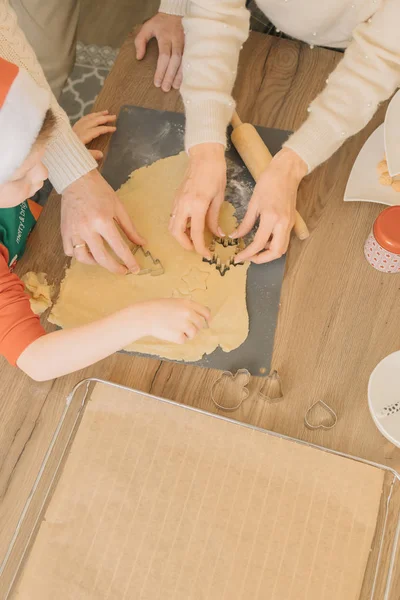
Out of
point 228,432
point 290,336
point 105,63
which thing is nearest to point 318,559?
point 228,432

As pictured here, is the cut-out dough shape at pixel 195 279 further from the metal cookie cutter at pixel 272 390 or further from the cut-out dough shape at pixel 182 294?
the metal cookie cutter at pixel 272 390

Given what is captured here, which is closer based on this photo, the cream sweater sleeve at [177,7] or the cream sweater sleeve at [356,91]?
the cream sweater sleeve at [356,91]

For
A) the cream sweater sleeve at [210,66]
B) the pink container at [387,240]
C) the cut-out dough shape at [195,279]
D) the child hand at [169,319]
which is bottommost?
the child hand at [169,319]

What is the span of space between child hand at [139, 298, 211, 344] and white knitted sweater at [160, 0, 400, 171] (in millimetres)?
324

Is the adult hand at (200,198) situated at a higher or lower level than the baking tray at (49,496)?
higher

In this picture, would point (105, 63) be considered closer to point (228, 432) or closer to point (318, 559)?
point (228, 432)

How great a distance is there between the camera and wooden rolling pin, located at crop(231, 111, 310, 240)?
3.06ft

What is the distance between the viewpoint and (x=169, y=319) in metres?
0.75

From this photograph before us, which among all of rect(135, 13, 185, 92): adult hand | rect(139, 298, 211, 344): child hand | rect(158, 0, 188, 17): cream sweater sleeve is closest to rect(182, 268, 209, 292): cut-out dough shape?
rect(139, 298, 211, 344): child hand

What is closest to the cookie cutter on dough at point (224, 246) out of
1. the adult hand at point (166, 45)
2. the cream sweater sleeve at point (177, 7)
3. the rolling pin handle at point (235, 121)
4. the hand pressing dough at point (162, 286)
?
the hand pressing dough at point (162, 286)

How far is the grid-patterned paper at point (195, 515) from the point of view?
682mm

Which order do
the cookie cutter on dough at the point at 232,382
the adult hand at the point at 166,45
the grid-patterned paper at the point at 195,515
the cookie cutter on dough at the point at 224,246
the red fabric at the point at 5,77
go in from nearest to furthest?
the red fabric at the point at 5,77 < the grid-patterned paper at the point at 195,515 < the cookie cutter on dough at the point at 232,382 < the cookie cutter on dough at the point at 224,246 < the adult hand at the point at 166,45

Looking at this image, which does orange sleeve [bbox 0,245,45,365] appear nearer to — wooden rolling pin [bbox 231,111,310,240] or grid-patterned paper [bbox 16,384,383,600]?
grid-patterned paper [bbox 16,384,383,600]

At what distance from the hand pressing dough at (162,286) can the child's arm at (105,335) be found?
8 centimetres
